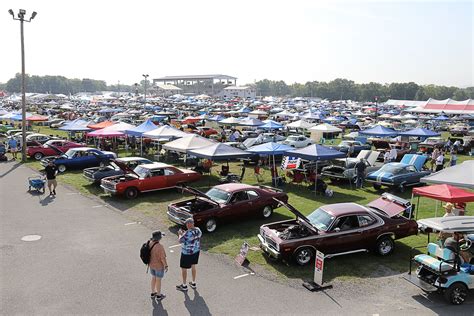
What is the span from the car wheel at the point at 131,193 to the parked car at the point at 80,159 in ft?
24.3

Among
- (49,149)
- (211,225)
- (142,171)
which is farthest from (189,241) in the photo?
(49,149)

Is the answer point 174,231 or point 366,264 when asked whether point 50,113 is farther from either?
point 366,264

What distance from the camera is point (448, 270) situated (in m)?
8.93

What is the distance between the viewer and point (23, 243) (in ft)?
40.1

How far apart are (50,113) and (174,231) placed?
56.0m

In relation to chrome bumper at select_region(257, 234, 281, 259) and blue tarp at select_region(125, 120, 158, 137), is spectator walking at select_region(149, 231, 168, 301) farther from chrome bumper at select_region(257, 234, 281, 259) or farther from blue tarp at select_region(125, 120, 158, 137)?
blue tarp at select_region(125, 120, 158, 137)

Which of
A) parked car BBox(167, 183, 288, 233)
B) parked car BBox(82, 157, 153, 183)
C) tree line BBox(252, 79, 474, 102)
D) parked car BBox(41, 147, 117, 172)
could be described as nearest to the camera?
parked car BBox(167, 183, 288, 233)

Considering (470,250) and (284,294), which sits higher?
(470,250)

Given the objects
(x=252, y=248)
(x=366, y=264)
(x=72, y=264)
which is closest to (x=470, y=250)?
(x=366, y=264)

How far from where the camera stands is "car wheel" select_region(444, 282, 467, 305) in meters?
8.84

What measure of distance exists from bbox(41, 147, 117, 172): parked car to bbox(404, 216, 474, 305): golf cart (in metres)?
19.3

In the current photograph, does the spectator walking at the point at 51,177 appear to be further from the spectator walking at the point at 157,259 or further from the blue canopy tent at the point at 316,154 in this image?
the spectator walking at the point at 157,259

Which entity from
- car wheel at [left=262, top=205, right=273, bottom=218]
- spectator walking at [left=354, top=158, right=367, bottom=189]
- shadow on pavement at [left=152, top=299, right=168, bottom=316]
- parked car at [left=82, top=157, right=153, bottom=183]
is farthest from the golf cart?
parked car at [left=82, top=157, right=153, bottom=183]

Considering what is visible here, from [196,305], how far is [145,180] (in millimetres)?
10191
